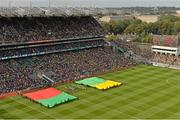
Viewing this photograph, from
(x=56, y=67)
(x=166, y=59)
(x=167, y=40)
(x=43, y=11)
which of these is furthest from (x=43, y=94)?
(x=167, y=40)

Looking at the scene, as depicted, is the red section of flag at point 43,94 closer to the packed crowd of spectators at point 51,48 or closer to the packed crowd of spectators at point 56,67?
the packed crowd of spectators at point 56,67

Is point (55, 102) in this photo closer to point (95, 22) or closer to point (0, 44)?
point (0, 44)

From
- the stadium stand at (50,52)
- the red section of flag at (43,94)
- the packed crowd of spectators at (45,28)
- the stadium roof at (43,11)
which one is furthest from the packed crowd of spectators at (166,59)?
the red section of flag at (43,94)

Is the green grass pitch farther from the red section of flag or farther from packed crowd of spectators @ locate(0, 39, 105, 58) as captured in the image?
packed crowd of spectators @ locate(0, 39, 105, 58)

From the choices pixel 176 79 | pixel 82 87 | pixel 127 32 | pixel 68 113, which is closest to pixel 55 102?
pixel 68 113

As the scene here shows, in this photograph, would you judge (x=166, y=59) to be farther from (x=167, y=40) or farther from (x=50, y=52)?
(x=50, y=52)

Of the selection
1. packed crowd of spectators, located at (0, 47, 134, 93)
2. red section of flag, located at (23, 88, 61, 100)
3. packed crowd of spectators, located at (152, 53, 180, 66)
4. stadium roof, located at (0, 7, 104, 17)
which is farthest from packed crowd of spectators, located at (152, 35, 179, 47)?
red section of flag, located at (23, 88, 61, 100)
